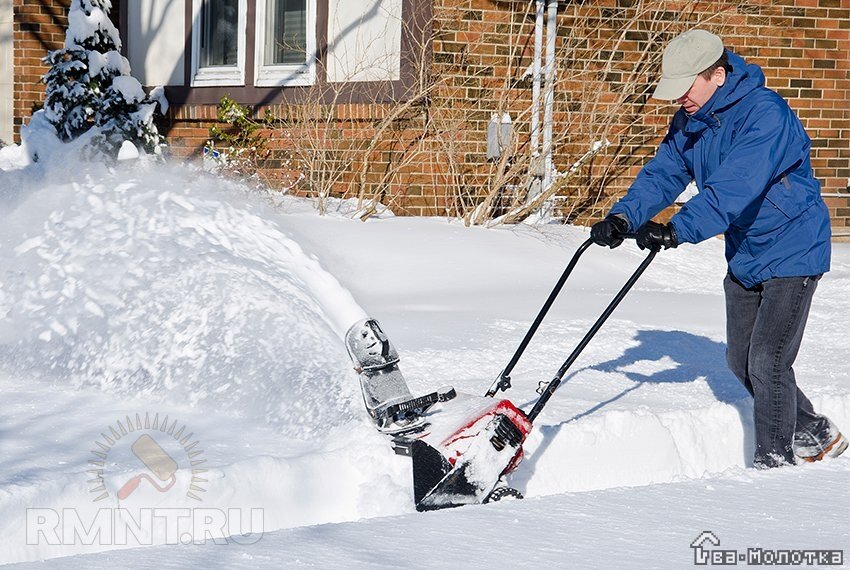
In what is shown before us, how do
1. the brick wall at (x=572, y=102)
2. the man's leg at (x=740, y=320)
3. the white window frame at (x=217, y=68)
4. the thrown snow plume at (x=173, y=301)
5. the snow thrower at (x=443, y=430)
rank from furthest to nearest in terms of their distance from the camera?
the white window frame at (x=217, y=68), the brick wall at (x=572, y=102), the thrown snow plume at (x=173, y=301), the man's leg at (x=740, y=320), the snow thrower at (x=443, y=430)

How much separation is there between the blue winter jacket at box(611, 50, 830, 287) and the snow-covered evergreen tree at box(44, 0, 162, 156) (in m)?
8.23

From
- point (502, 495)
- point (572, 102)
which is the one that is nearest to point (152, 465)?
point (502, 495)

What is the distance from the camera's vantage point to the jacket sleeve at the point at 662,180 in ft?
15.4

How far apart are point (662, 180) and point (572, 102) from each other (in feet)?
21.8

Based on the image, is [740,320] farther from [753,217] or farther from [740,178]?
[740,178]

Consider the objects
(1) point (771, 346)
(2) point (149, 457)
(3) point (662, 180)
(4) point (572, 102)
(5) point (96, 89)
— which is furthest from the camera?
(5) point (96, 89)

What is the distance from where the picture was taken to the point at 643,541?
339cm

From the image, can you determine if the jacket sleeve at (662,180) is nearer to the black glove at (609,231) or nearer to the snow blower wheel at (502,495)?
the black glove at (609,231)

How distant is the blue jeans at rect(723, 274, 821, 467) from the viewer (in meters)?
4.41

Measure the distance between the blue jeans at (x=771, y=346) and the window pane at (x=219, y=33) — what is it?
355 inches

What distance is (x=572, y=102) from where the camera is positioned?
11.3 meters

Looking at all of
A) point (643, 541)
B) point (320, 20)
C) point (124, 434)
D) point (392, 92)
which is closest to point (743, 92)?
point (643, 541)

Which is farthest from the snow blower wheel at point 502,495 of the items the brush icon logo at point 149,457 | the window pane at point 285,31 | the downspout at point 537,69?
the window pane at point 285,31

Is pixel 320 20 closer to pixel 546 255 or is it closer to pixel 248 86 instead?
pixel 248 86
